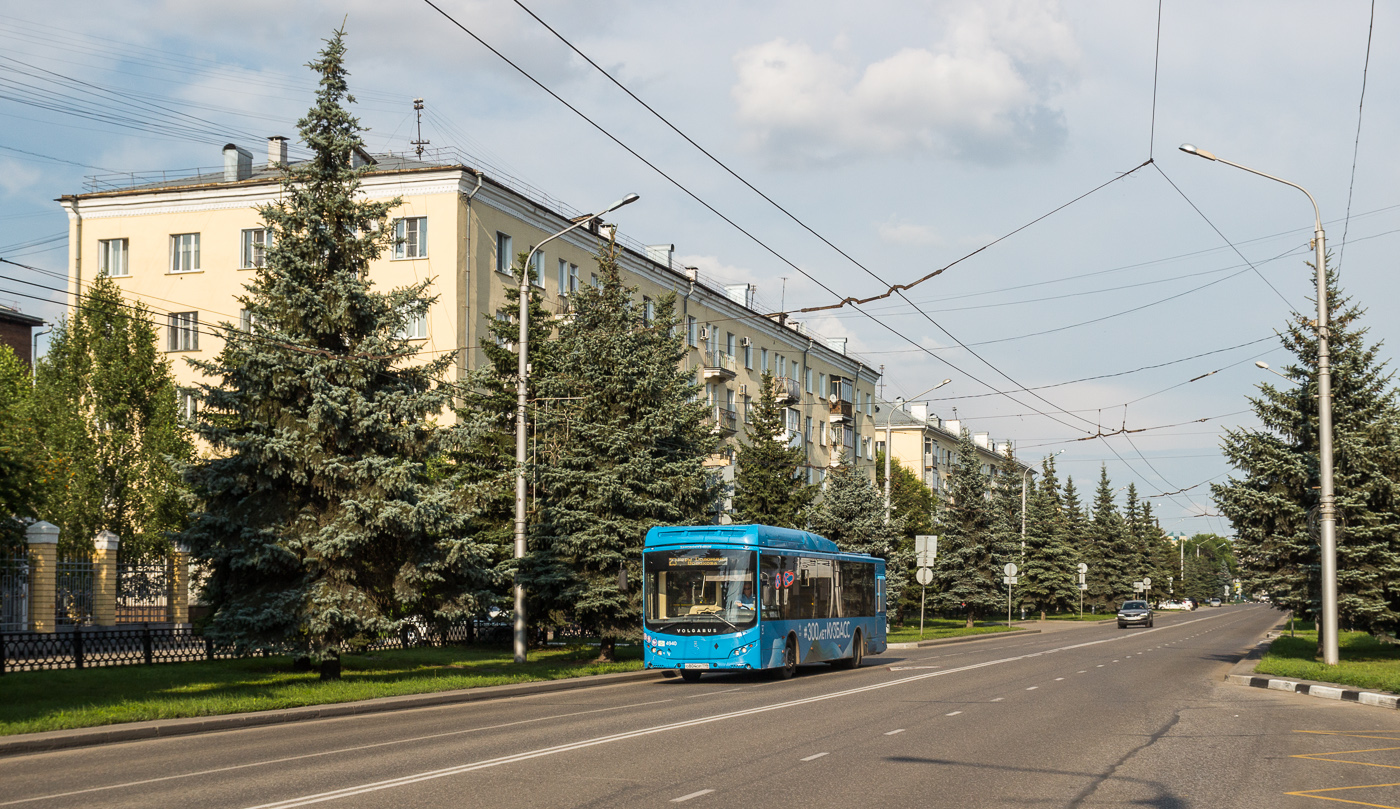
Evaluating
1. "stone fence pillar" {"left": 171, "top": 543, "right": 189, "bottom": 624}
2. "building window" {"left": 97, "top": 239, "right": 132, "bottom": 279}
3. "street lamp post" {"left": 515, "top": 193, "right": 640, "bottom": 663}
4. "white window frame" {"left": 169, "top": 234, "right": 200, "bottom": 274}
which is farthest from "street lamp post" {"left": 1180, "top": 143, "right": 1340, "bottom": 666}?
"building window" {"left": 97, "top": 239, "right": 132, "bottom": 279}

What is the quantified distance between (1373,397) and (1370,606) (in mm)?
4907

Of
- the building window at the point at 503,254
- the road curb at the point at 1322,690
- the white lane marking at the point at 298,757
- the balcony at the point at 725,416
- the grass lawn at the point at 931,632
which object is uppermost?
the building window at the point at 503,254

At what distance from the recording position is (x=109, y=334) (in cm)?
4066

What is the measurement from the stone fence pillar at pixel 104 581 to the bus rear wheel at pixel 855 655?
1651 centimetres

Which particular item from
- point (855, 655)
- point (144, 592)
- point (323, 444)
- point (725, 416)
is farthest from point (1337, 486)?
point (725, 416)

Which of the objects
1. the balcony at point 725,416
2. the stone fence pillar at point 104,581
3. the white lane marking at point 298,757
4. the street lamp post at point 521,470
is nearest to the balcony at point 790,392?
the balcony at point 725,416

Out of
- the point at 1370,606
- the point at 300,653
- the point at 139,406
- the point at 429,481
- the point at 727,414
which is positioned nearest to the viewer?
the point at 300,653

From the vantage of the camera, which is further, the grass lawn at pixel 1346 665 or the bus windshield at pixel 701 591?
the bus windshield at pixel 701 591

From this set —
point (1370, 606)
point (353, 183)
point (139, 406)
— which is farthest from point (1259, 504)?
point (139, 406)

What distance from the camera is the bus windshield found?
23.6 metres

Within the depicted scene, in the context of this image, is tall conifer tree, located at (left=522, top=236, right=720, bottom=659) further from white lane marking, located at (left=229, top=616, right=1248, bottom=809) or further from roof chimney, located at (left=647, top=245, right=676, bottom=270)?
roof chimney, located at (left=647, top=245, right=676, bottom=270)

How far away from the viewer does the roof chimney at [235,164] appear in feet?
155

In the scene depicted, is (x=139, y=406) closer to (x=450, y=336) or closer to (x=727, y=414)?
(x=450, y=336)

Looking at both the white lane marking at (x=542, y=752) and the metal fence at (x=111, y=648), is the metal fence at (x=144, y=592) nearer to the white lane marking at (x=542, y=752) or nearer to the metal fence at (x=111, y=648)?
the metal fence at (x=111, y=648)
